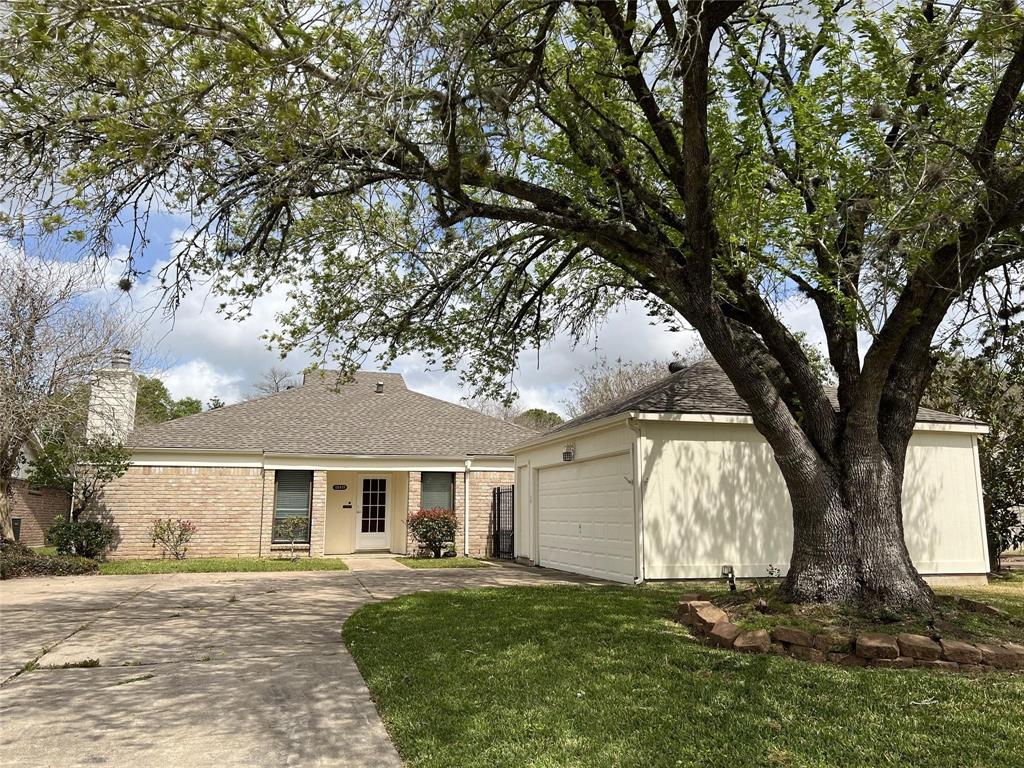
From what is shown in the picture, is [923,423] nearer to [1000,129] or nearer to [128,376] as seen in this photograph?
[1000,129]

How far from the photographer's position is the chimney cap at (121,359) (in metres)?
15.5

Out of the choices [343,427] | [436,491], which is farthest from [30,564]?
[436,491]

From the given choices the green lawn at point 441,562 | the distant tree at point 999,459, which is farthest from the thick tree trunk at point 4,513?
the distant tree at point 999,459

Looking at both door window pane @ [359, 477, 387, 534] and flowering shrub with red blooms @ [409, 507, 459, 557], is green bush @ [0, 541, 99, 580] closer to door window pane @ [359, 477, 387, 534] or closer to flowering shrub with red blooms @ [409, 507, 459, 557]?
flowering shrub with red blooms @ [409, 507, 459, 557]

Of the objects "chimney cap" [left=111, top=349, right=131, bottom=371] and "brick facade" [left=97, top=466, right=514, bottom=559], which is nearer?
"chimney cap" [left=111, top=349, right=131, bottom=371]

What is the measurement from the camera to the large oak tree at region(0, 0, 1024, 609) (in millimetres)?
4781

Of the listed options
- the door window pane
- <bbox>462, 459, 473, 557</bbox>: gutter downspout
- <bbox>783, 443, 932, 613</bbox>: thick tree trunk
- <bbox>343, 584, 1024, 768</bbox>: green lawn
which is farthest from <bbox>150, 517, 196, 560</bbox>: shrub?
<bbox>783, 443, 932, 613</bbox>: thick tree trunk

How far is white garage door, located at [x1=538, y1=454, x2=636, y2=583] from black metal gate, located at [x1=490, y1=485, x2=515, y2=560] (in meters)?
2.85

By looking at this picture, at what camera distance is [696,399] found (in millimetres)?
12469

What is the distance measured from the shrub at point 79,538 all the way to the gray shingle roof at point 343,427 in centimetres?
209

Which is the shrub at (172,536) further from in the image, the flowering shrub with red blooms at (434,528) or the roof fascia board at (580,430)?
the roof fascia board at (580,430)

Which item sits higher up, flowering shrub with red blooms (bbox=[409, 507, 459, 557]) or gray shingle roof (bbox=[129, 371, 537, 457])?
gray shingle roof (bbox=[129, 371, 537, 457])

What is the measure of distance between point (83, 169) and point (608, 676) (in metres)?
5.17

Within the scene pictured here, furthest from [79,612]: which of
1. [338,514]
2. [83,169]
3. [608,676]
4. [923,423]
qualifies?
[923,423]
